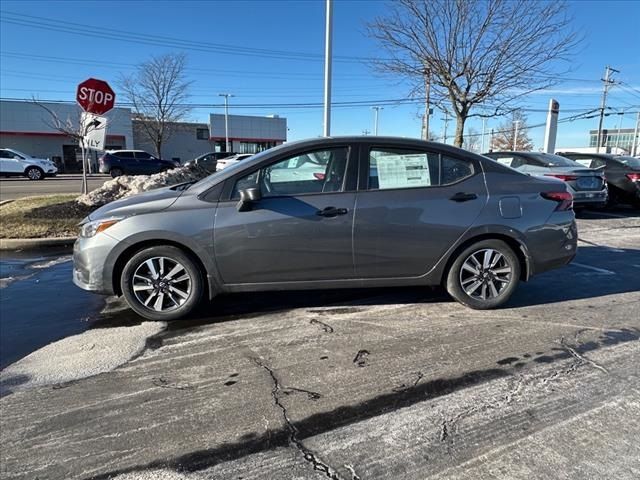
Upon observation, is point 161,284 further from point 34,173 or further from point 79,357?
point 34,173

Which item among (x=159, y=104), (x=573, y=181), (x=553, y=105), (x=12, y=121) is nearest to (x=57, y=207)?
(x=573, y=181)

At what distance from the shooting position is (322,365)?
10.8 ft

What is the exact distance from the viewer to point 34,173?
2625cm

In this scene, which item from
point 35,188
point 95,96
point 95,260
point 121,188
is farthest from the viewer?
point 35,188

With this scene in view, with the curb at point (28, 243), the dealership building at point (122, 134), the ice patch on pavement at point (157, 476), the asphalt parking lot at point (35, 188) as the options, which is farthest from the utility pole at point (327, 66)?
the dealership building at point (122, 134)

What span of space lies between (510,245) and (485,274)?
391mm

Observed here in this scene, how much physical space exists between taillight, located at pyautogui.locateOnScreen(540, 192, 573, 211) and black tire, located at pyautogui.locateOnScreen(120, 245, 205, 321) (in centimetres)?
350

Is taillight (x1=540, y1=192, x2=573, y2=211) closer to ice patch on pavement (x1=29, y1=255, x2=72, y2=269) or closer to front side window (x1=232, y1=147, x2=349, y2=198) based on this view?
front side window (x1=232, y1=147, x2=349, y2=198)

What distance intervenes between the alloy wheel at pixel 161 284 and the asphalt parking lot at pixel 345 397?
0.25 m

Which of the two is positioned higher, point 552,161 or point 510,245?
point 552,161

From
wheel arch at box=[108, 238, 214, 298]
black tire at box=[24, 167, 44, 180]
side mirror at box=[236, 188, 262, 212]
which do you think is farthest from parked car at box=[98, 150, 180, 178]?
side mirror at box=[236, 188, 262, 212]

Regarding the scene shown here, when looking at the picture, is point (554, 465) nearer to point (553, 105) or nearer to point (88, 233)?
point (88, 233)

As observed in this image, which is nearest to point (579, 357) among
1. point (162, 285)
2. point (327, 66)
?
point (162, 285)

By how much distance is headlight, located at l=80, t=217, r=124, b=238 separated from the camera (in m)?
3.93
